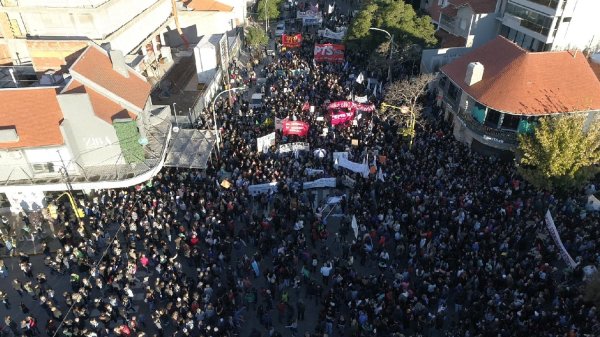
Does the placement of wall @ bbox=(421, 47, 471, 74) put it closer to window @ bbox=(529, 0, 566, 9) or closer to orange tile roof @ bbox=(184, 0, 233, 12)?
window @ bbox=(529, 0, 566, 9)

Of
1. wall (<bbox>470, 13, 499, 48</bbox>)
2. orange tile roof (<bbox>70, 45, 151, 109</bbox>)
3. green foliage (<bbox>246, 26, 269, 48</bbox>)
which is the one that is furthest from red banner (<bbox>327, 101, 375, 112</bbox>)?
green foliage (<bbox>246, 26, 269, 48</bbox>)

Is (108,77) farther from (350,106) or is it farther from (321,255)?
(350,106)

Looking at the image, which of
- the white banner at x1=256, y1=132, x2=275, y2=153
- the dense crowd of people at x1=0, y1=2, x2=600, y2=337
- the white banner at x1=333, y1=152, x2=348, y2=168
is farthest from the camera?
the white banner at x1=256, y1=132, x2=275, y2=153

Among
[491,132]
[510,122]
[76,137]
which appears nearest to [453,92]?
[491,132]

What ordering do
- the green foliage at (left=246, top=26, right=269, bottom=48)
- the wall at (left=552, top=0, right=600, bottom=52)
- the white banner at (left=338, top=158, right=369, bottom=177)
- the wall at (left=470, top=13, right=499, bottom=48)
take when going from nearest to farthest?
the white banner at (left=338, top=158, right=369, bottom=177)
the wall at (left=552, top=0, right=600, bottom=52)
the wall at (left=470, top=13, right=499, bottom=48)
the green foliage at (left=246, top=26, right=269, bottom=48)

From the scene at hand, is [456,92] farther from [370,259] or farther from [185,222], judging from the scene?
[185,222]

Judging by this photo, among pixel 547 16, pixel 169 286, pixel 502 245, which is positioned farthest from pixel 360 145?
pixel 547 16
